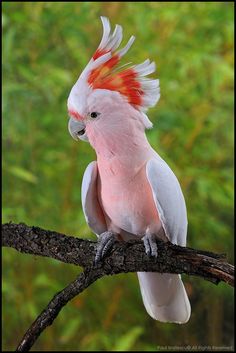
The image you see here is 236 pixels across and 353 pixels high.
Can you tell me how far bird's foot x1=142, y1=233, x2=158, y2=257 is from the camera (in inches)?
24.9

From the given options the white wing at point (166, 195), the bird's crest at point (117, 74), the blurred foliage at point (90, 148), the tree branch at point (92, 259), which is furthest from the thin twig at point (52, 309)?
the blurred foliage at point (90, 148)

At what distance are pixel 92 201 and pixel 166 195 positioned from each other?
11 centimetres

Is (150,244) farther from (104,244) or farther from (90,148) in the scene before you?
(90,148)

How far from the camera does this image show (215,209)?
5.43ft

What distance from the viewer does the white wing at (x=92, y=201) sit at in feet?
2.41

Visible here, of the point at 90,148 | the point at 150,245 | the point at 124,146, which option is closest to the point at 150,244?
the point at 150,245

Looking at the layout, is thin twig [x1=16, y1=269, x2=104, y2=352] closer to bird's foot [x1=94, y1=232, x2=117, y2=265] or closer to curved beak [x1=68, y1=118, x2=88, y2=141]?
bird's foot [x1=94, y1=232, x2=117, y2=265]

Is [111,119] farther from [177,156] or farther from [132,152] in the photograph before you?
[177,156]

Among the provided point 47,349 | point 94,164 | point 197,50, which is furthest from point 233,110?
point 94,164

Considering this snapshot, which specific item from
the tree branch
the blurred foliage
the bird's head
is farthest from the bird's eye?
the blurred foliage

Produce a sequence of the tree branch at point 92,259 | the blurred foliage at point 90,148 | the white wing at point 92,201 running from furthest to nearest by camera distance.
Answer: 1. the blurred foliage at point 90,148
2. the white wing at point 92,201
3. the tree branch at point 92,259

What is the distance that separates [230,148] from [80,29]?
1.87ft

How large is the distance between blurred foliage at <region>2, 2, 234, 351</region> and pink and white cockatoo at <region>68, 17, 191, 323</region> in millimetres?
606

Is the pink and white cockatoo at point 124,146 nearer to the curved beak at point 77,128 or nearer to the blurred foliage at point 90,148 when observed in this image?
the curved beak at point 77,128
